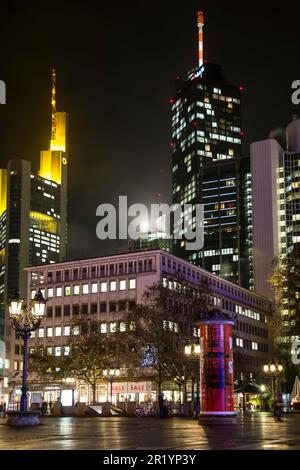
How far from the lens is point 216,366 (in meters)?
39.7

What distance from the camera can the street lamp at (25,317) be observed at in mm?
35625

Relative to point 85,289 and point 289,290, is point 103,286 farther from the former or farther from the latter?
point 289,290

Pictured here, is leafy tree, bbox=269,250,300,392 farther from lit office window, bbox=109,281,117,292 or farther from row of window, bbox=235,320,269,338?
row of window, bbox=235,320,269,338

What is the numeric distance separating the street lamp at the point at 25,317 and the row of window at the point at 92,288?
254ft

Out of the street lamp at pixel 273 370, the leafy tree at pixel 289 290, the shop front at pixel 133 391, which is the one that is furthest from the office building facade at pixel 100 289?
the leafy tree at pixel 289 290

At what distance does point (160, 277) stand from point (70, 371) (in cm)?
2963

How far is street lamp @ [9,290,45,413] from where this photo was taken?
35625 mm

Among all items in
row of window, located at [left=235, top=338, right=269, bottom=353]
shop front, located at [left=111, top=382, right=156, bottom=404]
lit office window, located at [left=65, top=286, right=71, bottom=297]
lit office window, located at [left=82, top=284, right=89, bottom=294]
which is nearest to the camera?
shop front, located at [left=111, top=382, right=156, bottom=404]

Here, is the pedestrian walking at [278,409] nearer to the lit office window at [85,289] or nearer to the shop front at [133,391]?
the shop front at [133,391]

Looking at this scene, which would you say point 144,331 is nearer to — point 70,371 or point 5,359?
point 70,371

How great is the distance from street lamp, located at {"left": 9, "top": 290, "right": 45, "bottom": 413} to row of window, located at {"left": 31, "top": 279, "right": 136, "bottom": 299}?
77472mm

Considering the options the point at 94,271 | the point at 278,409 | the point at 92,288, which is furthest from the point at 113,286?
the point at 278,409

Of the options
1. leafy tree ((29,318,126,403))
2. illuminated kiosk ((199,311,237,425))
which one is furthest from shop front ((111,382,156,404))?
illuminated kiosk ((199,311,237,425))
